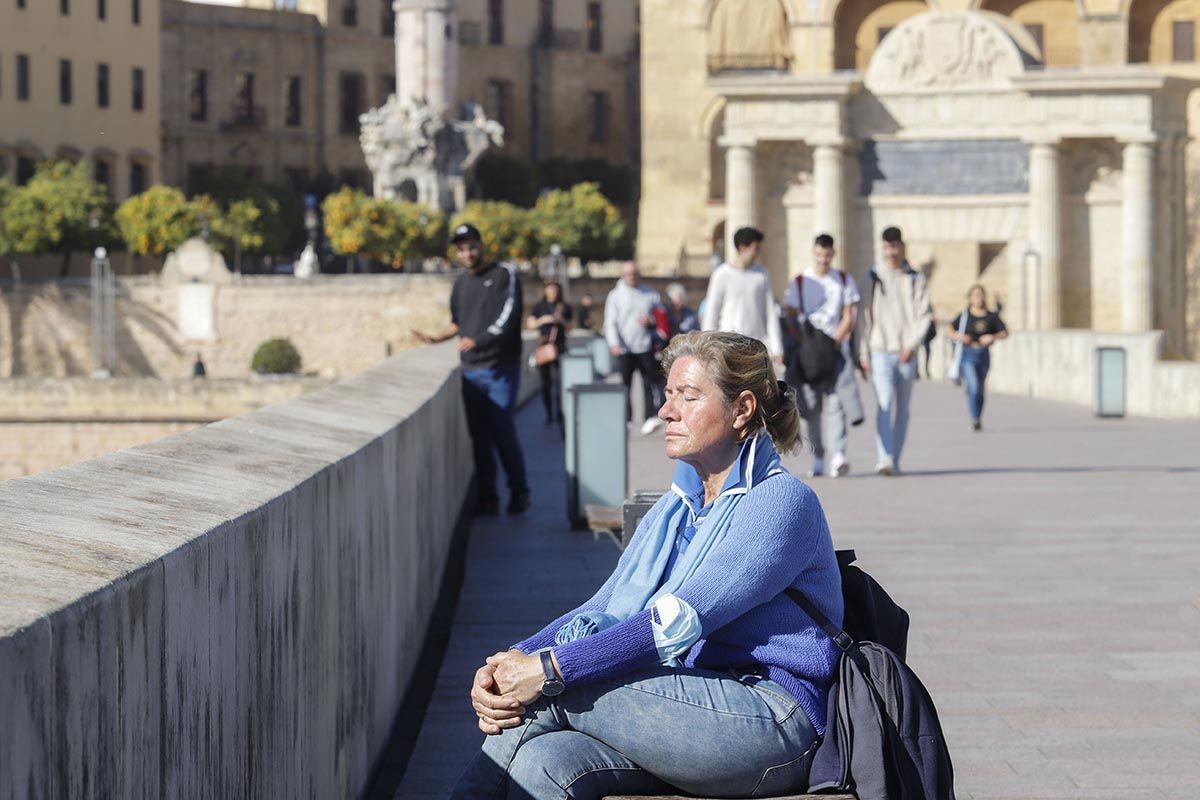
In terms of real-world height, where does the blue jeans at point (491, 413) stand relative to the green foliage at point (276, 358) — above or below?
above

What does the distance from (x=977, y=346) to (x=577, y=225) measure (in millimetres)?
47639

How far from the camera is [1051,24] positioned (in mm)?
61281

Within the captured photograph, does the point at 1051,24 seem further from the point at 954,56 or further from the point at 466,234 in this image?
the point at 466,234

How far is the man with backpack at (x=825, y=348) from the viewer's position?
15.5 m

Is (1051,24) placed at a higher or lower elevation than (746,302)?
higher

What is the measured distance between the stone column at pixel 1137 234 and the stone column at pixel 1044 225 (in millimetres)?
1201

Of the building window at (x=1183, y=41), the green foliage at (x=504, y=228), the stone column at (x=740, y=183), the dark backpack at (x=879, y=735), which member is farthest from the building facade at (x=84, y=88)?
the dark backpack at (x=879, y=735)

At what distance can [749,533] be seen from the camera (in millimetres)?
4484

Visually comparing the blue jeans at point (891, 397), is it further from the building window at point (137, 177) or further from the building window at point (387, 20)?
the building window at point (387, 20)

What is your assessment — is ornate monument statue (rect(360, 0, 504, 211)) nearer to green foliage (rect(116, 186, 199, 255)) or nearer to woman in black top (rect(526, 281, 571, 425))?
green foliage (rect(116, 186, 199, 255))

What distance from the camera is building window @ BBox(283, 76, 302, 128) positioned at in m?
85.2

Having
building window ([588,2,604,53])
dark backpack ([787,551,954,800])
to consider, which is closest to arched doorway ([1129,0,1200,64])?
building window ([588,2,604,53])

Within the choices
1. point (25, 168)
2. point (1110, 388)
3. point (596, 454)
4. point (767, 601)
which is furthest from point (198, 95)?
point (767, 601)

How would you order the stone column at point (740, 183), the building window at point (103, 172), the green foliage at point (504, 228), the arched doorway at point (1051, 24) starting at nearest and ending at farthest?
1. the stone column at point (740, 183)
2. the arched doorway at point (1051, 24)
3. the green foliage at point (504, 228)
4. the building window at point (103, 172)
